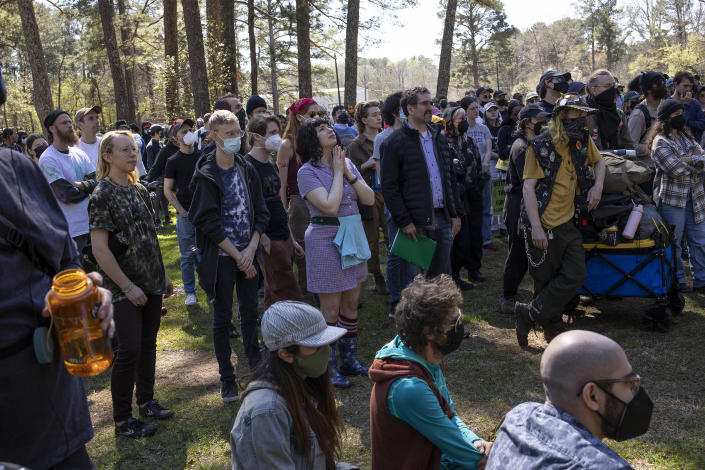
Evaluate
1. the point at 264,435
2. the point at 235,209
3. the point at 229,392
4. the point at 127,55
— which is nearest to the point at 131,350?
the point at 229,392

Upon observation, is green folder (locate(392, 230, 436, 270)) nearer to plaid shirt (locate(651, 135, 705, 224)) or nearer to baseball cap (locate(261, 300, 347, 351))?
plaid shirt (locate(651, 135, 705, 224))

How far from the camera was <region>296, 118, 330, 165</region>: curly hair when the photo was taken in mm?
4621

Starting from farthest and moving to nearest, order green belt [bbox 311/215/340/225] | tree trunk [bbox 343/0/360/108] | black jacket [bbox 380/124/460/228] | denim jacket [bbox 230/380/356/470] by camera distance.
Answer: tree trunk [bbox 343/0/360/108], black jacket [bbox 380/124/460/228], green belt [bbox 311/215/340/225], denim jacket [bbox 230/380/356/470]

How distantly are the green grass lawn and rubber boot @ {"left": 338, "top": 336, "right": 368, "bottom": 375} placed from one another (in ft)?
0.24

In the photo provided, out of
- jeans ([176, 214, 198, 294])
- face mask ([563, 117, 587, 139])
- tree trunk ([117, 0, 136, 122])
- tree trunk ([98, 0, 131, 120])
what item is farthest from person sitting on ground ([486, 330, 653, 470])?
tree trunk ([117, 0, 136, 122])

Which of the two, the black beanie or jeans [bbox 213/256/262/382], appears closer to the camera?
jeans [bbox 213/256/262/382]

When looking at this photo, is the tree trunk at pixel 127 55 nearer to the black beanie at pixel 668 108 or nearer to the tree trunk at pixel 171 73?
the tree trunk at pixel 171 73

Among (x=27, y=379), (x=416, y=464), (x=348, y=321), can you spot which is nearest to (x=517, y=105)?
(x=348, y=321)

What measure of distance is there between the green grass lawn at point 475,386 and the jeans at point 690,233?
275 mm

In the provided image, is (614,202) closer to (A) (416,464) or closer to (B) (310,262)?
(B) (310,262)

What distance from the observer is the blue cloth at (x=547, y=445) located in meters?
1.71

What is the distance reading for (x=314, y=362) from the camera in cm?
256

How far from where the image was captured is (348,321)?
4836mm

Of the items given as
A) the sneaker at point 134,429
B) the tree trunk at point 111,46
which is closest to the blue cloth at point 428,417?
the sneaker at point 134,429
